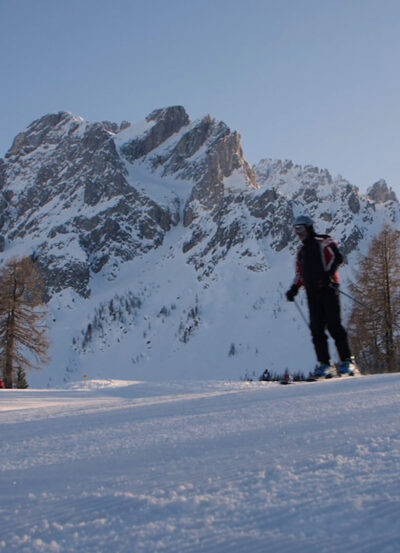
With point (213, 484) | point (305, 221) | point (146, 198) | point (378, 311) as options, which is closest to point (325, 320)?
point (305, 221)

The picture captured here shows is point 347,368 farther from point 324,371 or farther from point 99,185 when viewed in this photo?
point 99,185

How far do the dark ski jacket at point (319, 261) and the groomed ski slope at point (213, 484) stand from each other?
2.66 metres

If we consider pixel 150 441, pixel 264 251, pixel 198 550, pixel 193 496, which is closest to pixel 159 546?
pixel 198 550

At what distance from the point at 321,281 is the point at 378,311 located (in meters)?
10.5

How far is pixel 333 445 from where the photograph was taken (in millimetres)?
1772

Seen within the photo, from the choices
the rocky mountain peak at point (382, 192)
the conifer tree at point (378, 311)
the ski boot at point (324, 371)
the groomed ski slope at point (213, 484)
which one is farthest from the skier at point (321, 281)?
the rocky mountain peak at point (382, 192)

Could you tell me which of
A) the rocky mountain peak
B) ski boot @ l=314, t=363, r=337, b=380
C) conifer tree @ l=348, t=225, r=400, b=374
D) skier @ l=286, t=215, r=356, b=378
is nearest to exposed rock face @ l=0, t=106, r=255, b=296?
the rocky mountain peak

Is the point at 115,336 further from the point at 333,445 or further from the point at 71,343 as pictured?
the point at 333,445

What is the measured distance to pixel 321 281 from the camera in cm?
525

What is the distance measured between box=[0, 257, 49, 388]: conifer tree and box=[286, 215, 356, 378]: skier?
556 inches

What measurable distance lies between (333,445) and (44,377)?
53.1m

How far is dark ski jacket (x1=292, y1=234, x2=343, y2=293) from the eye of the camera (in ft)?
17.2

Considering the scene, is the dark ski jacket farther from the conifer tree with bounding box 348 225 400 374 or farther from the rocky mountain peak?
the rocky mountain peak

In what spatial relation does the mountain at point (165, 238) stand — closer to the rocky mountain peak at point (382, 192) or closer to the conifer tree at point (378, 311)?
the rocky mountain peak at point (382, 192)
